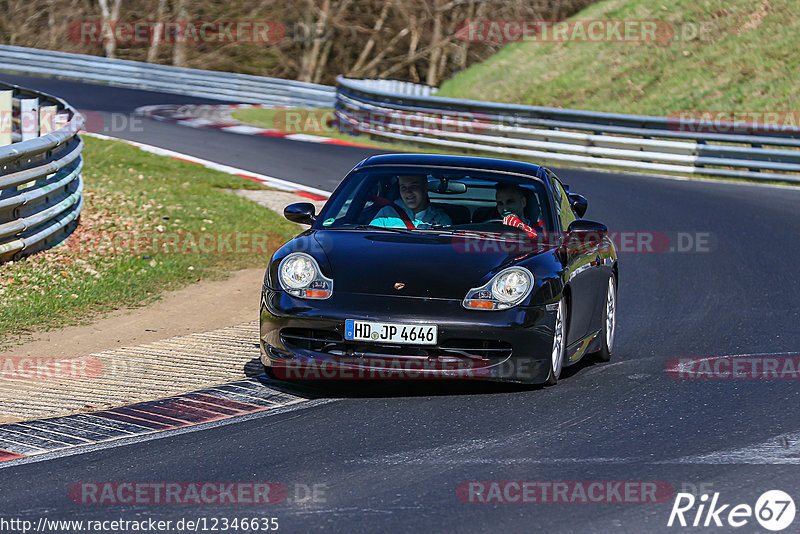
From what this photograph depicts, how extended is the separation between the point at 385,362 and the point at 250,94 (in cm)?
2706

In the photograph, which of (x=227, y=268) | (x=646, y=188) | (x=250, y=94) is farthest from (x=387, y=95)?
(x=227, y=268)

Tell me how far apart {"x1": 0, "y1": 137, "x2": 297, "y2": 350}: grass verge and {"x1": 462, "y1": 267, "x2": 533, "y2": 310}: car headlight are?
391 centimetres

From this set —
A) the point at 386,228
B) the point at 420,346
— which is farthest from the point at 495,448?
the point at 386,228

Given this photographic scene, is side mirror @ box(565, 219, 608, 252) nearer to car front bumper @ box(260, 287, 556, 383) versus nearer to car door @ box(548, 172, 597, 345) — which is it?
car door @ box(548, 172, 597, 345)

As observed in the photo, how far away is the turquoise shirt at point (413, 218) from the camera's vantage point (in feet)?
25.9

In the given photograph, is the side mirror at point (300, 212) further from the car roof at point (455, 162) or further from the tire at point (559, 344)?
the tire at point (559, 344)

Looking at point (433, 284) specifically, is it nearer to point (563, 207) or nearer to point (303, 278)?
point (303, 278)

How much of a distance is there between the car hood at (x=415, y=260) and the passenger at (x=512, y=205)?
0.30 metres

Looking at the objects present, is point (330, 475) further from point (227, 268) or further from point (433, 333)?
point (227, 268)

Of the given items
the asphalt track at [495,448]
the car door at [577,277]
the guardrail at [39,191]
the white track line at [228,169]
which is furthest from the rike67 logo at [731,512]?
the white track line at [228,169]

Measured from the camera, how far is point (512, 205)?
797 centimetres

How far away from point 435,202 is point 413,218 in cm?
31

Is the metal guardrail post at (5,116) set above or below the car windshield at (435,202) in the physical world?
below

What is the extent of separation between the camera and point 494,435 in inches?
238
